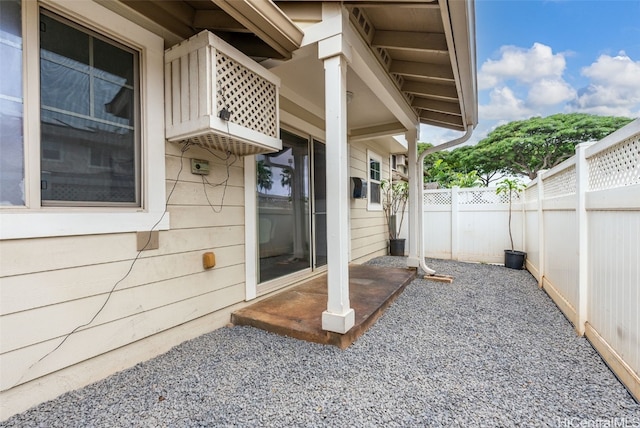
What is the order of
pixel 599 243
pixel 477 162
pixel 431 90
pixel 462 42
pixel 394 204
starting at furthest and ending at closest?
pixel 477 162 → pixel 394 204 → pixel 431 90 → pixel 462 42 → pixel 599 243

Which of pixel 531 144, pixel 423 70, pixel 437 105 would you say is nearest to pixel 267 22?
pixel 423 70

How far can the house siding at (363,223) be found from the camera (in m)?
5.54

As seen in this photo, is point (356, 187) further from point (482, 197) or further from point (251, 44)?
point (251, 44)

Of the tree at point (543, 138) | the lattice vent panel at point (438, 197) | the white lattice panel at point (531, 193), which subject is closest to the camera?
the white lattice panel at point (531, 193)

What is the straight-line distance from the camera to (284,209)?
3.59 m

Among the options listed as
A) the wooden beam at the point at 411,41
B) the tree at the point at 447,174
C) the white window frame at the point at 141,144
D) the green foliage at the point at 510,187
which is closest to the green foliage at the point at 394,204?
the tree at the point at 447,174

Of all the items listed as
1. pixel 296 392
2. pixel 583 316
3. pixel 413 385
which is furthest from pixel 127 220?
pixel 583 316

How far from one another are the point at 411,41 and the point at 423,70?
26.3 inches

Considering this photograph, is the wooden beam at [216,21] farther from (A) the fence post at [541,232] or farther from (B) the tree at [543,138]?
(B) the tree at [543,138]

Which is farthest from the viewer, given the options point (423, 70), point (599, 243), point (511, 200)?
point (511, 200)

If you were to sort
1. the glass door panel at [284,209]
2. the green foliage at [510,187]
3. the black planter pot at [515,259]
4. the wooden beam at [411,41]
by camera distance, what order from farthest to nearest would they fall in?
the green foliage at [510,187] → the black planter pot at [515,259] → the glass door panel at [284,209] → the wooden beam at [411,41]

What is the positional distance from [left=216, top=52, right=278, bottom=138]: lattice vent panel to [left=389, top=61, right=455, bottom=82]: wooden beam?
1.67 metres

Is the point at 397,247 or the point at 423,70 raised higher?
the point at 423,70

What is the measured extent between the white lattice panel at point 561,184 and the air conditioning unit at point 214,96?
292cm
